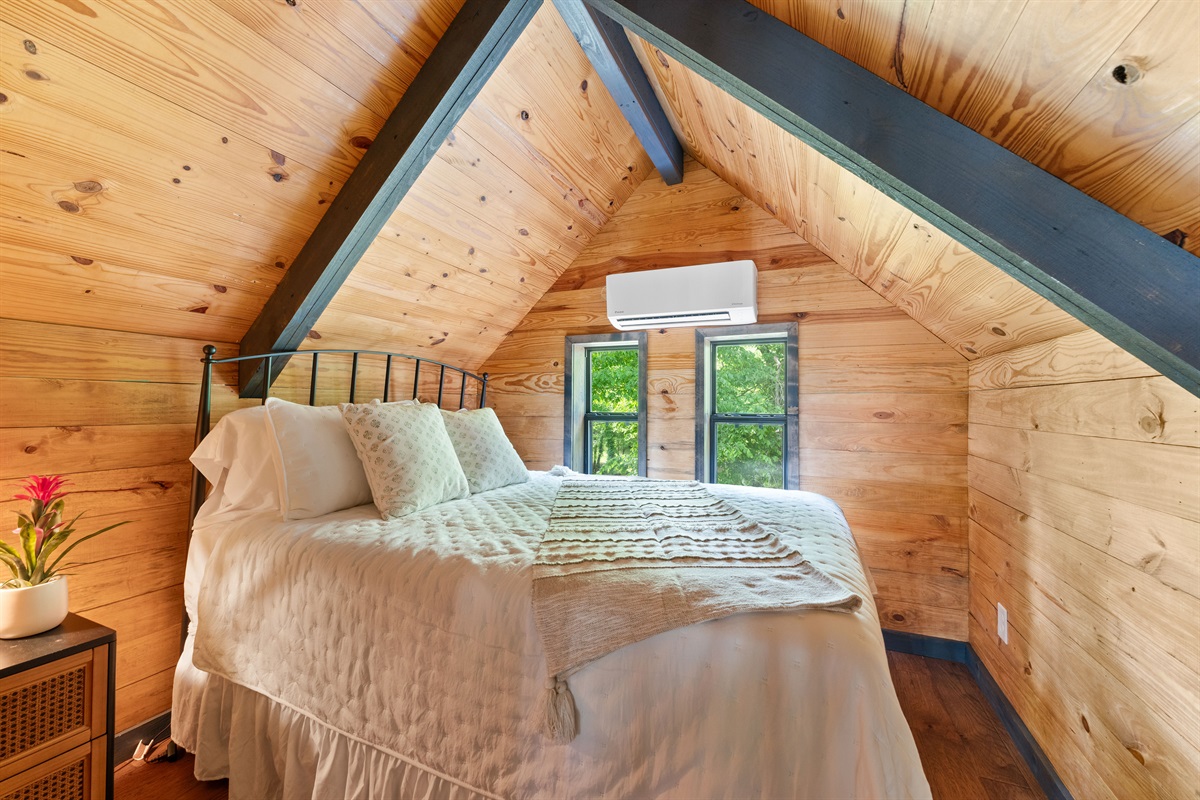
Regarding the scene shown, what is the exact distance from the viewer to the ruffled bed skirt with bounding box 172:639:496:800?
128 cm

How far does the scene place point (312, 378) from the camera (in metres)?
2.44

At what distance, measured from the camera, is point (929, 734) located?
1.94 metres

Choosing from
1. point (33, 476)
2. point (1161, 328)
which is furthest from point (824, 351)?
point (33, 476)

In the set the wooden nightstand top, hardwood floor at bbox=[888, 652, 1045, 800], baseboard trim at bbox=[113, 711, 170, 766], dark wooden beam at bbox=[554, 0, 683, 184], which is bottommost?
hardwood floor at bbox=[888, 652, 1045, 800]

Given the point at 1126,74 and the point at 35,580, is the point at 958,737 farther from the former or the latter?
the point at 35,580

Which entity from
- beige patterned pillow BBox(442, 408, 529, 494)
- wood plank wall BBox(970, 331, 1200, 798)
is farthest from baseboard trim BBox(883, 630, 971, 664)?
beige patterned pillow BBox(442, 408, 529, 494)

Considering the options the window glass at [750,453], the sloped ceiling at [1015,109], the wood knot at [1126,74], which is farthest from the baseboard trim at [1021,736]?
the wood knot at [1126,74]

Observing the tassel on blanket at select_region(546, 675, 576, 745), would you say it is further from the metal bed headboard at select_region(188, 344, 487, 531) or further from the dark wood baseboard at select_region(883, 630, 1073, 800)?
the metal bed headboard at select_region(188, 344, 487, 531)

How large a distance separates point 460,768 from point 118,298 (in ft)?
6.08

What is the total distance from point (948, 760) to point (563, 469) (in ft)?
6.45

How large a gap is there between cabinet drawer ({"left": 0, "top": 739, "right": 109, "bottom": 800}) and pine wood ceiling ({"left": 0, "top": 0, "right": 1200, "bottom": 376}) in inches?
50.4

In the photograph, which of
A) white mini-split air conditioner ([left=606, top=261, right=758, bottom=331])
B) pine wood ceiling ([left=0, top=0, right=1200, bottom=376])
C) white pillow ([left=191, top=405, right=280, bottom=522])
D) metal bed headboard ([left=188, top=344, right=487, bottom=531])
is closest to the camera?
pine wood ceiling ([left=0, top=0, right=1200, bottom=376])

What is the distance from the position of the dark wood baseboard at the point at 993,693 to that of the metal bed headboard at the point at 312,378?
245 cm

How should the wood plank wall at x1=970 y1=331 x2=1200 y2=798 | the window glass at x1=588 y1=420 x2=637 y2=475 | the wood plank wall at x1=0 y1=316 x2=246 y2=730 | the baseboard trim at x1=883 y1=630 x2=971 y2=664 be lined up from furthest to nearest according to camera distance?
the window glass at x1=588 y1=420 x2=637 y2=475 < the baseboard trim at x1=883 y1=630 x2=971 y2=664 < the wood plank wall at x1=0 y1=316 x2=246 y2=730 < the wood plank wall at x1=970 y1=331 x2=1200 y2=798
